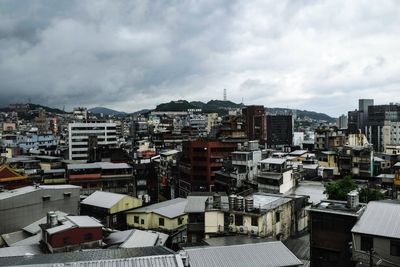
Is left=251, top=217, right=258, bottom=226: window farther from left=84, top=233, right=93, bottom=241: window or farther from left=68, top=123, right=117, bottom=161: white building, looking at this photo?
left=68, top=123, right=117, bottom=161: white building

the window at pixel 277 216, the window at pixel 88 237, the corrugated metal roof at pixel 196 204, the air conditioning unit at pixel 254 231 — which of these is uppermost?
the corrugated metal roof at pixel 196 204

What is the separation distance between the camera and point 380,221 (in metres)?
22.9

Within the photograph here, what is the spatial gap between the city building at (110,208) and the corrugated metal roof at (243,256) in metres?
25.3

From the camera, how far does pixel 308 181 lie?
181 ft

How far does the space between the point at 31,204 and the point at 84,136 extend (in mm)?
68234

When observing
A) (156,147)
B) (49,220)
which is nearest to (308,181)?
(49,220)

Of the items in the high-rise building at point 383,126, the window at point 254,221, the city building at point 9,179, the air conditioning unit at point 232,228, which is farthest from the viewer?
the high-rise building at point 383,126

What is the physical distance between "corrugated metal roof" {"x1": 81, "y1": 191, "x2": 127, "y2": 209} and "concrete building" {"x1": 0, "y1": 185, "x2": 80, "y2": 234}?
289 centimetres

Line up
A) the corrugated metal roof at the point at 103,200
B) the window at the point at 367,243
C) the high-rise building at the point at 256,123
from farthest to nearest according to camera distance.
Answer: the high-rise building at the point at 256,123, the corrugated metal roof at the point at 103,200, the window at the point at 367,243

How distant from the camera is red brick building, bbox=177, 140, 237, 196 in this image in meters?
65.8

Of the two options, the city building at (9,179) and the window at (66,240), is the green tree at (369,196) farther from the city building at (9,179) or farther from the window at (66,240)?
the city building at (9,179)

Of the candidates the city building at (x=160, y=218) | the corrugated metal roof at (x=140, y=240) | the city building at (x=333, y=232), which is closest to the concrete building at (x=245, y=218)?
the city building at (x=333, y=232)

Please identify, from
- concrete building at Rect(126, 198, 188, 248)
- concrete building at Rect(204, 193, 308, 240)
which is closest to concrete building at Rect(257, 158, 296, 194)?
concrete building at Rect(204, 193, 308, 240)

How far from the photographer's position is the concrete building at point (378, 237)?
2162cm
